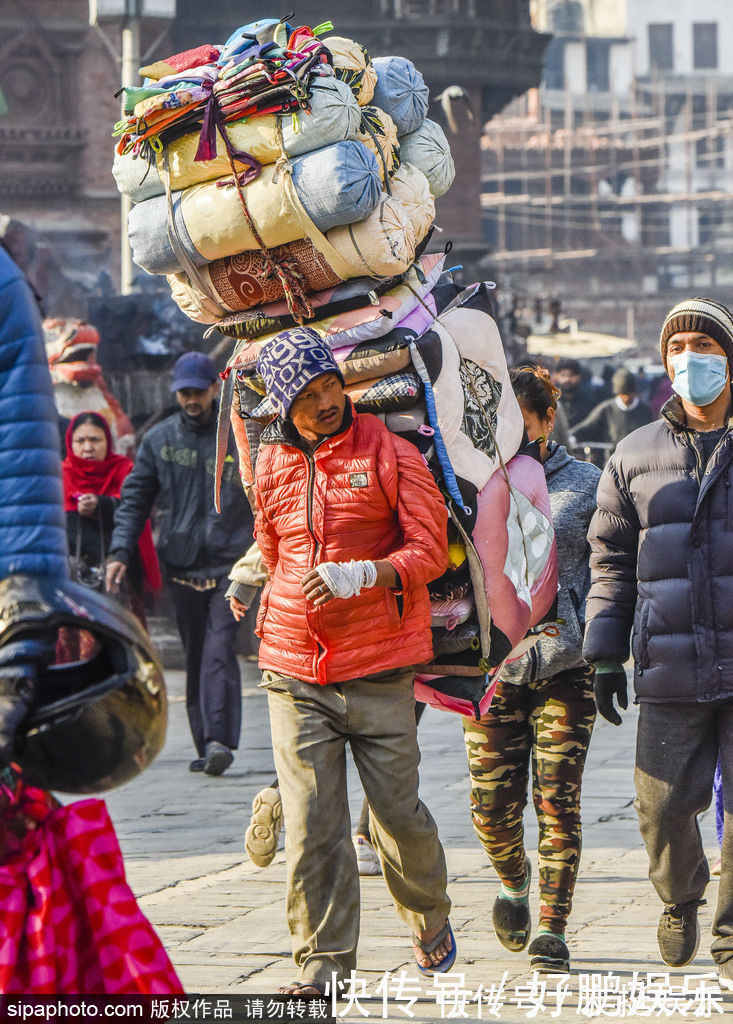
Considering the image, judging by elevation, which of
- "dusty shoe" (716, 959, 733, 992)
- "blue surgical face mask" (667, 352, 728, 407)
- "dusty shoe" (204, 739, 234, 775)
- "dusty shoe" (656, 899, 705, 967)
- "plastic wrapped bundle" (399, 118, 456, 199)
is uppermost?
"plastic wrapped bundle" (399, 118, 456, 199)

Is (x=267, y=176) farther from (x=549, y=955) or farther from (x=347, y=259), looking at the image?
(x=549, y=955)

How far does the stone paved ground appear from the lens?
16.8 feet

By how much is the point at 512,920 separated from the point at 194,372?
15.1 ft

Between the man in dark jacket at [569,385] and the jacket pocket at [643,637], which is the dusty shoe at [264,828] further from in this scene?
the man in dark jacket at [569,385]

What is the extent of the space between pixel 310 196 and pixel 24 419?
228 centimetres

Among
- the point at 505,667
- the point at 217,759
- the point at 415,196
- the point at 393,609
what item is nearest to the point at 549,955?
the point at 505,667

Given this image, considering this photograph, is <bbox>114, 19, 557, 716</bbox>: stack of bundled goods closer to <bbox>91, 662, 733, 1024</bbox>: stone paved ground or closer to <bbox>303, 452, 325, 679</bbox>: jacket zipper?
<bbox>303, 452, 325, 679</bbox>: jacket zipper

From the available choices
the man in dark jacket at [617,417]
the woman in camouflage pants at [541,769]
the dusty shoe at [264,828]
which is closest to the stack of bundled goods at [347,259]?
the woman in camouflage pants at [541,769]

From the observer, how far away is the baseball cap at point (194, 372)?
9.47 metres

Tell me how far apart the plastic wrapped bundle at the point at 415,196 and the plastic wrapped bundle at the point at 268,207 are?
0.68 feet

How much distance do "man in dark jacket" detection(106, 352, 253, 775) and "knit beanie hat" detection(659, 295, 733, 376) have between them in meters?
4.29

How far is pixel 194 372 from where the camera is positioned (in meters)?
9.50

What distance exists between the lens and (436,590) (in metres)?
5.36

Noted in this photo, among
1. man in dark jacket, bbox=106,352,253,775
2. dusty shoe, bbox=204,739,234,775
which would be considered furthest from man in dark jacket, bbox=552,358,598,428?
dusty shoe, bbox=204,739,234,775
